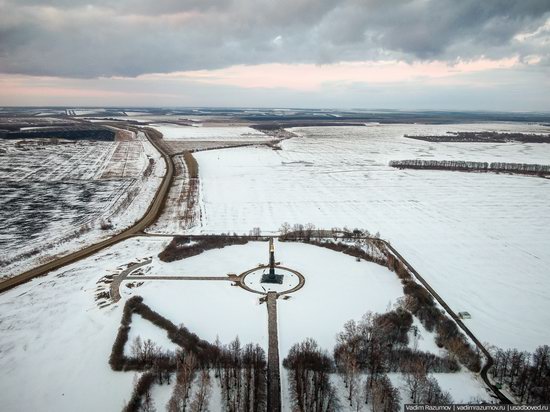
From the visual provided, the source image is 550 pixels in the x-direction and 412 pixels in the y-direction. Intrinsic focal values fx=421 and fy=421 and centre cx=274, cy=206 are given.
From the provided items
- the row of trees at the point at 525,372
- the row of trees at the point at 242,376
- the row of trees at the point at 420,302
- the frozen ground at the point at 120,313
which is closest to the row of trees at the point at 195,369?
the row of trees at the point at 242,376

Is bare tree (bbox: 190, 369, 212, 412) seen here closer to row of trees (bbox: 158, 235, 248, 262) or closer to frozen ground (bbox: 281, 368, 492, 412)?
frozen ground (bbox: 281, 368, 492, 412)

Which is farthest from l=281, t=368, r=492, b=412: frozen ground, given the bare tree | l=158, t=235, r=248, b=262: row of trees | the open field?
l=158, t=235, r=248, b=262: row of trees

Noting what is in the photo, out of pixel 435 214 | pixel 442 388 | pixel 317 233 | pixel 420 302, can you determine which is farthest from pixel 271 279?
pixel 435 214

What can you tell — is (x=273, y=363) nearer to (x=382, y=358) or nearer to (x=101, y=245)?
(x=382, y=358)

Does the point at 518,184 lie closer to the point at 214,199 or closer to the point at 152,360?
the point at 214,199

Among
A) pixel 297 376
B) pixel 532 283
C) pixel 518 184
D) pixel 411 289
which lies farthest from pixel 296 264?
pixel 518 184

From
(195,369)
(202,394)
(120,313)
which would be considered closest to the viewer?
(202,394)

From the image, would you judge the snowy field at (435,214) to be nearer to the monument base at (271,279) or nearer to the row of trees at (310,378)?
the row of trees at (310,378)

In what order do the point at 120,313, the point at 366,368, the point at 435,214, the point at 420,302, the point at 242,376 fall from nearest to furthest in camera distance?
the point at 242,376, the point at 366,368, the point at 120,313, the point at 420,302, the point at 435,214
